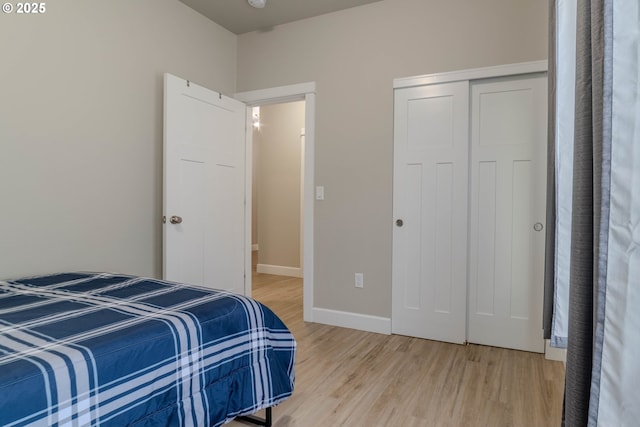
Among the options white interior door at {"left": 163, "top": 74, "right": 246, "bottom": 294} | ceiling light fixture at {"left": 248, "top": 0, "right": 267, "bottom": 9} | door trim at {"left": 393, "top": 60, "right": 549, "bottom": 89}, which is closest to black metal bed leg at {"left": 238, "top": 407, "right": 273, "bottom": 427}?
white interior door at {"left": 163, "top": 74, "right": 246, "bottom": 294}

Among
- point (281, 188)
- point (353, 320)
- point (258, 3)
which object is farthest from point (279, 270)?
point (258, 3)

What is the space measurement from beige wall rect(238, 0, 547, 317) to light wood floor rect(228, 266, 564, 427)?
1.66 feet

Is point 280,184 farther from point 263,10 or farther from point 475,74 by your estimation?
point 475,74

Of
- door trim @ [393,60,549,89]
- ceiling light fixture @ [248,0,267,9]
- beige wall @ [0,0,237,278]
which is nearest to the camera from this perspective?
beige wall @ [0,0,237,278]

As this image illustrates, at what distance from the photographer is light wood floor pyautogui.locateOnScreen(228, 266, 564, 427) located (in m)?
1.81

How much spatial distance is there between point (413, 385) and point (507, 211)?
140 cm

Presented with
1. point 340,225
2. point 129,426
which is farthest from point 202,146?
point 129,426

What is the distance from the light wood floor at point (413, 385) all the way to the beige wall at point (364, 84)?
0.51m

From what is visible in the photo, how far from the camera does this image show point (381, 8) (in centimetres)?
302

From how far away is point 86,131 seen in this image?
7.90 ft

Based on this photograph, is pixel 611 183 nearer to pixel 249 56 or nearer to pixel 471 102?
pixel 471 102

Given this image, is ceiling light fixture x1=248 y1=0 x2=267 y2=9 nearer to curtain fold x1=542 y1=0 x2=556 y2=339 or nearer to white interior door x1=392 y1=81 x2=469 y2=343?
white interior door x1=392 y1=81 x2=469 y2=343

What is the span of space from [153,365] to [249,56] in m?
3.18

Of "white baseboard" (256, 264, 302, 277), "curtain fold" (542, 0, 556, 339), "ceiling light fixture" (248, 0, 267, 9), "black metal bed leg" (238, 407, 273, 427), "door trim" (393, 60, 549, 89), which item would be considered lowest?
"black metal bed leg" (238, 407, 273, 427)
